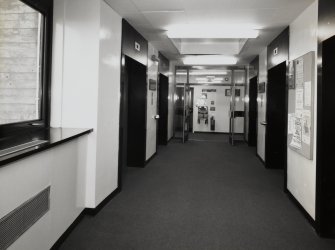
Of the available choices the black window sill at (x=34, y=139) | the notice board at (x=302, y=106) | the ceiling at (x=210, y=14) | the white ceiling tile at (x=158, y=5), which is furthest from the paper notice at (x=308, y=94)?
the black window sill at (x=34, y=139)

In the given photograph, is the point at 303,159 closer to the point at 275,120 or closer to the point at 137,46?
the point at 275,120

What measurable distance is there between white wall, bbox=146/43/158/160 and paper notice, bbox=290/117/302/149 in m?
2.93

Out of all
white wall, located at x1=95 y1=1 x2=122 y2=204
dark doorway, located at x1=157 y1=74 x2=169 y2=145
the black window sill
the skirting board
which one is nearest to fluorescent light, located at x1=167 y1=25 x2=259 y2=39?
white wall, located at x1=95 y1=1 x2=122 y2=204

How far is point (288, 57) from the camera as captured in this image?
4180mm

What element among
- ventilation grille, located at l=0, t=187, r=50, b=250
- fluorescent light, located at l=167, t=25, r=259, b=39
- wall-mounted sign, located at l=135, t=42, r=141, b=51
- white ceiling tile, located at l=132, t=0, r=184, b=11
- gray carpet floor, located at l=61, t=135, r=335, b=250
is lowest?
gray carpet floor, located at l=61, t=135, r=335, b=250

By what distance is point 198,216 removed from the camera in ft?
10.7

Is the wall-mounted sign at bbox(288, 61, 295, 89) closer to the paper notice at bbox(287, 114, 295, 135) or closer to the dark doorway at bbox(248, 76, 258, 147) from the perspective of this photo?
the paper notice at bbox(287, 114, 295, 135)

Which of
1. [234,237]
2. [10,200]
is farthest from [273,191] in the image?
[10,200]

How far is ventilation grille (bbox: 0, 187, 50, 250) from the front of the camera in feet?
5.70

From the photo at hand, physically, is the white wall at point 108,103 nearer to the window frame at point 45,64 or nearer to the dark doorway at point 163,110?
the window frame at point 45,64

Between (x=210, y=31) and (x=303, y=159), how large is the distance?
2.41m

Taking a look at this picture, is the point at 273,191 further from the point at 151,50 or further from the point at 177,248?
the point at 151,50

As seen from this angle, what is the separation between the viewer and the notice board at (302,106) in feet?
10.3

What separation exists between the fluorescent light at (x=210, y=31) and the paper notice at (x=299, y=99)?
1.40 m
